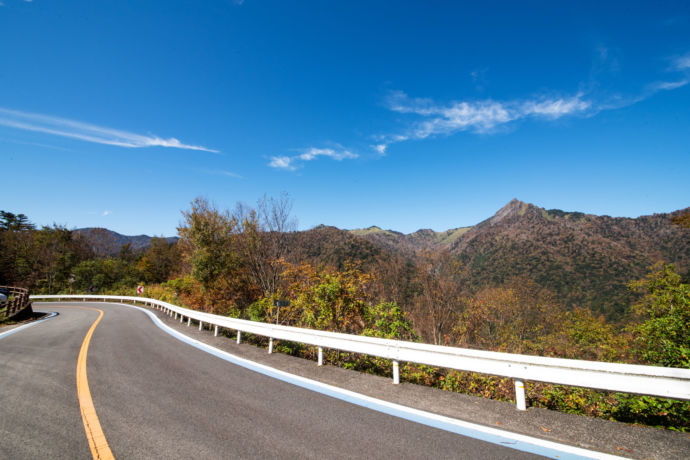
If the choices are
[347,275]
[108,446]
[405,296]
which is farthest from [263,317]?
[405,296]

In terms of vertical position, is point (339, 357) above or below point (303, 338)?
below

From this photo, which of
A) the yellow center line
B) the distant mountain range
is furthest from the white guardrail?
the distant mountain range

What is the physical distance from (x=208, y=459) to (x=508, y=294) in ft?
78.7

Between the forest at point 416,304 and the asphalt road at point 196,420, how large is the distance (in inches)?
90.5

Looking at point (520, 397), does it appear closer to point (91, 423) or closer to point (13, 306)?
point (91, 423)

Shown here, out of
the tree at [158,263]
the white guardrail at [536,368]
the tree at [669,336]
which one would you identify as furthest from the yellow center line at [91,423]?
the tree at [158,263]

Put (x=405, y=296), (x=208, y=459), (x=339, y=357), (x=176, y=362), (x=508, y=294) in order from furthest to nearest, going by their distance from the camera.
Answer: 1. (x=405, y=296)
2. (x=508, y=294)
3. (x=339, y=357)
4. (x=176, y=362)
5. (x=208, y=459)

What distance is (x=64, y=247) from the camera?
53.0 metres

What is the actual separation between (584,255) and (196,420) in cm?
11943

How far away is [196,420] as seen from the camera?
3.55m

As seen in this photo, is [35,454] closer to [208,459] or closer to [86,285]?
[208,459]

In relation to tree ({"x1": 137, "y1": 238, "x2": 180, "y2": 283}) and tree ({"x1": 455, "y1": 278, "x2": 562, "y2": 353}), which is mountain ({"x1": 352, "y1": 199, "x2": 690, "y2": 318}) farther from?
tree ({"x1": 137, "y1": 238, "x2": 180, "y2": 283})

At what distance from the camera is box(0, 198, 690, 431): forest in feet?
17.5

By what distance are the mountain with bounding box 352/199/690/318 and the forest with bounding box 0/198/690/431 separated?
2399 cm
